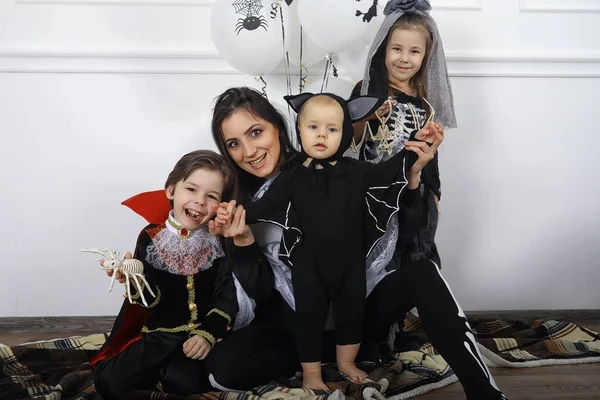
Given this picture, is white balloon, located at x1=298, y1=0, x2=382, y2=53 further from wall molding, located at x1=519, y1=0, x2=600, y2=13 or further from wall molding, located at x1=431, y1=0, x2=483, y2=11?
wall molding, located at x1=519, y1=0, x2=600, y2=13

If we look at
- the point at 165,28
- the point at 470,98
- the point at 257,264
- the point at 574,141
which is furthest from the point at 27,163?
the point at 574,141

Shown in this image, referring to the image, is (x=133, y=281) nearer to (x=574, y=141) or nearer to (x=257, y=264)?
(x=257, y=264)

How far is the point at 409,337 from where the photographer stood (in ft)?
6.27

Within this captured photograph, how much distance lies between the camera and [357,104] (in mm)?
1528

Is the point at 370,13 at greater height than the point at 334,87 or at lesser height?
greater

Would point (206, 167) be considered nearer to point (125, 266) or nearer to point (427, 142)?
point (125, 266)

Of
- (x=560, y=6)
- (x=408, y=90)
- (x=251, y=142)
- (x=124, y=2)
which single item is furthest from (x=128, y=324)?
(x=560, y=6)

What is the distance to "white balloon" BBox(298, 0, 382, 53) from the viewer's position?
1.83 metres

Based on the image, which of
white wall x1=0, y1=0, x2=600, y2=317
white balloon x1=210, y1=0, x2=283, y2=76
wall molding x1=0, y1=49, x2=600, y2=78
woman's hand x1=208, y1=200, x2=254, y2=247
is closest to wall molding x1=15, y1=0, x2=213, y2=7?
white wall x1=0, y1=0, x2=600, y2=317

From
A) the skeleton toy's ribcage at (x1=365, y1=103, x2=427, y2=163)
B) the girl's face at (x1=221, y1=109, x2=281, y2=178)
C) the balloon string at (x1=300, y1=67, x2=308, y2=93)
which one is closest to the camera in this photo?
the girl's face at (x1=221, y1=109, x2=281, y2=178)

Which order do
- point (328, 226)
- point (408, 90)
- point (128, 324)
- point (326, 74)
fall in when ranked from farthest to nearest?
1. point (326, 74)
2. point (408, 90)
3. point (128, 324)
4. point (328, 226)

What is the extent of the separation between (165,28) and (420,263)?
139cm

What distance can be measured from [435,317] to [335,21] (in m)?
0.97

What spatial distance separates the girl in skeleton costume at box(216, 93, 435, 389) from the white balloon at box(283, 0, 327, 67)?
1.86 feet
